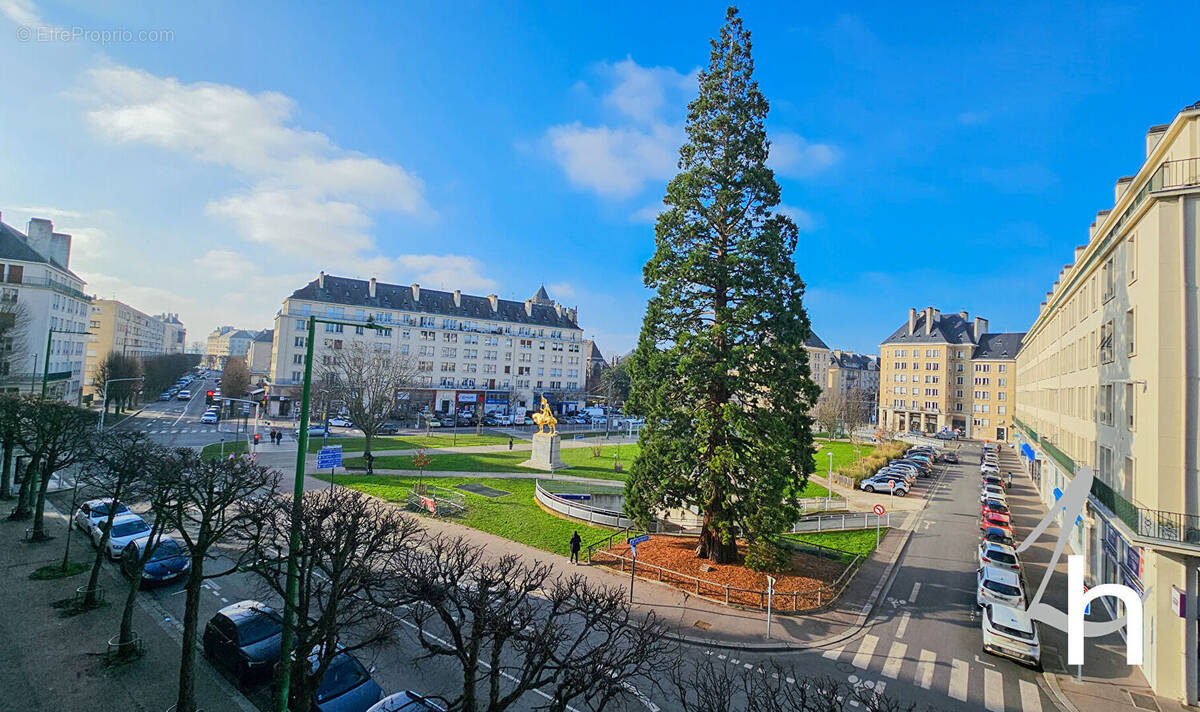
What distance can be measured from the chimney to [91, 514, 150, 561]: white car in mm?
97538

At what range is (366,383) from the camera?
44125mm

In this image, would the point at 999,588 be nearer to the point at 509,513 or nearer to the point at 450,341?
the point at 509,513

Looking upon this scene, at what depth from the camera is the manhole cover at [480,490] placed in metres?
28.9

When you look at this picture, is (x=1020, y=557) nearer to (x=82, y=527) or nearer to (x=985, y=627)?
(x=985, y=627)

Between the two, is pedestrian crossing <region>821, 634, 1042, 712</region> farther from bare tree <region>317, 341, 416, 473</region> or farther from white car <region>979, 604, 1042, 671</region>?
bare tree <region>317, 341, 416, 473</region>

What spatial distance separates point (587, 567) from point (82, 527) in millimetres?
19484

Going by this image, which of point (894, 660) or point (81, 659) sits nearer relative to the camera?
point (81, 659)

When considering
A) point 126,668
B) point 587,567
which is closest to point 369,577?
point 126,668

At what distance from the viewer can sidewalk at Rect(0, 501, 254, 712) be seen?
34.6ft

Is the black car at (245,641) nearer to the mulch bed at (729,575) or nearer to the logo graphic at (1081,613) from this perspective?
the mulch bed at (729,575)

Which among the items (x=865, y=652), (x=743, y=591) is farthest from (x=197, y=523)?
(x=865, y=652)

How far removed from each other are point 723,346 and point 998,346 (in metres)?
82.1

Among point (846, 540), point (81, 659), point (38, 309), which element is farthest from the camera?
point (38, 309)

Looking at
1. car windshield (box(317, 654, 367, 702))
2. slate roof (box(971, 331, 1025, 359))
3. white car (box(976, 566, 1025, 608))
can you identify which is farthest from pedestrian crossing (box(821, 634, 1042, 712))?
slate roof (box(971, 331, 1025, 359))
